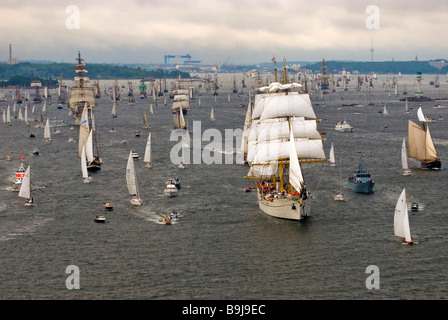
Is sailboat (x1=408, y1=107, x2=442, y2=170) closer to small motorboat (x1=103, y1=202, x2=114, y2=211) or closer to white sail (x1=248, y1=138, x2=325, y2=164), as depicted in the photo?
white sail (x1=248, y1=138, x2=325, y2=164)

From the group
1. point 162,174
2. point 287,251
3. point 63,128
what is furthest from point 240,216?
point 63,128

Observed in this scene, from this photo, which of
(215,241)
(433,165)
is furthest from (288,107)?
(433,165)

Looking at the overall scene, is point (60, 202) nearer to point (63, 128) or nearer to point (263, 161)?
point (263, 161)

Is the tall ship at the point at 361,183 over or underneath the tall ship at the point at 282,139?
underneath

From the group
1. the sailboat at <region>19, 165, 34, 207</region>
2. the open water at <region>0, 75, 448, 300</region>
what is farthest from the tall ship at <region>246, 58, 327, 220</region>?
the sailboat at <region>19, 165, 34, 207</region>

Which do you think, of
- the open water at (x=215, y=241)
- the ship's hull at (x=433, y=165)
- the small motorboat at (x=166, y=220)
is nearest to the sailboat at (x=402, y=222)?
the open water at (x=215, y=241)

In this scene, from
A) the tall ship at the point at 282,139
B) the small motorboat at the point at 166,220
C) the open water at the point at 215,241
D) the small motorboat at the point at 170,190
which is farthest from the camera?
the small motorboat at the point at 170,190

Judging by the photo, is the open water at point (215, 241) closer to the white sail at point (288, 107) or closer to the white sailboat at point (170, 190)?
the white sailboat at point (170, 190)
